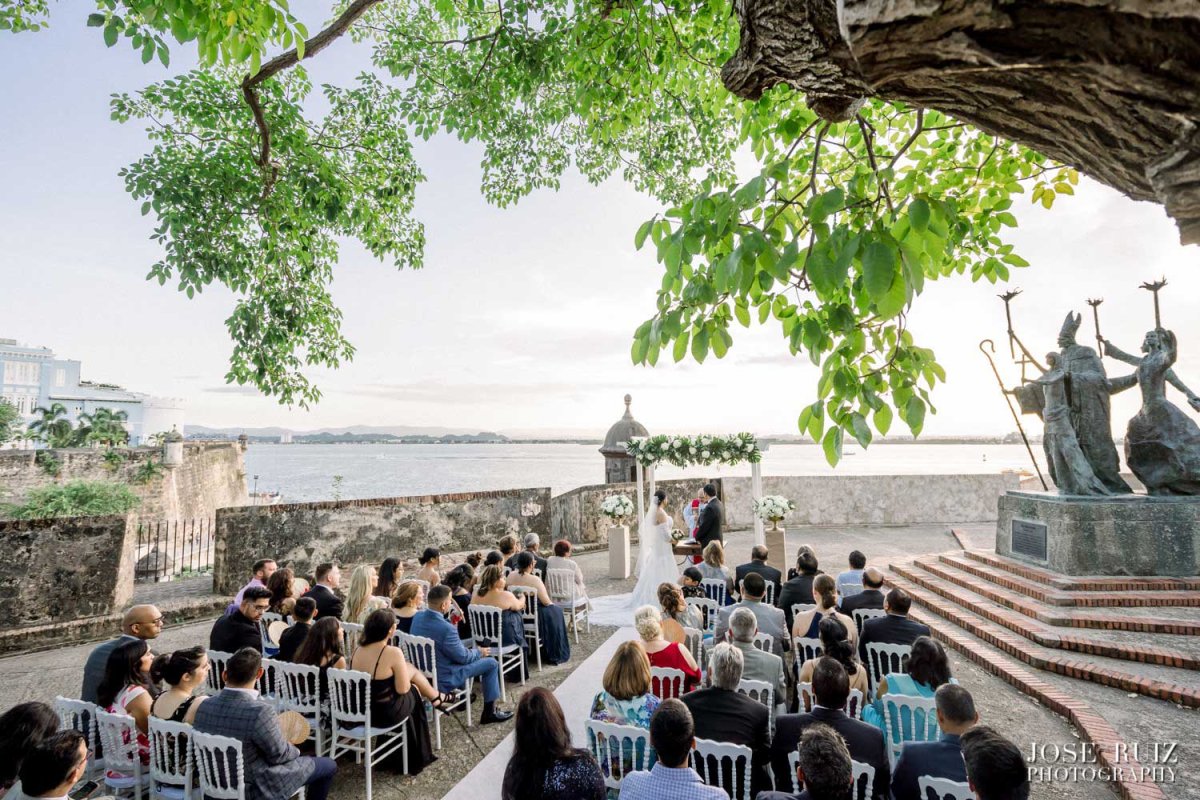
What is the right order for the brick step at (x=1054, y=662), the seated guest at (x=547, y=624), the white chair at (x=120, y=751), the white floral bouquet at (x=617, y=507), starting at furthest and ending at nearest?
the white floral bouquet at (x=617, y=507) → the seated guest at (x=547, y=624) → the brick step at (x=1054, y=662) → the white chair at (x=120, y=751)

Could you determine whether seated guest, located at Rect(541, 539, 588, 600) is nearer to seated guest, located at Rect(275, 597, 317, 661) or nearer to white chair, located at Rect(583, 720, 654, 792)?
seated guest, located at Rect(275, 597, 317, 661)

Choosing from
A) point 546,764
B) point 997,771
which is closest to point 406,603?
point 546,764

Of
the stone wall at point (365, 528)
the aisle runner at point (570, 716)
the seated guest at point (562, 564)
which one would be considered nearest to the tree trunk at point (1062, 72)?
the aisle runner at point (570, 716)

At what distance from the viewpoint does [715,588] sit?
6.52m

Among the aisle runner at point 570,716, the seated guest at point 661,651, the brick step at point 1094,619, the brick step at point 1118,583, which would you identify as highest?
the seated guest at point 661,651

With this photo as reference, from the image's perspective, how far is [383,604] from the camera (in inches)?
209

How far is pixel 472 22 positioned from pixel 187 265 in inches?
184

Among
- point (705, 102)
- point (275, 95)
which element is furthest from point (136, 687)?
point (705, 102)

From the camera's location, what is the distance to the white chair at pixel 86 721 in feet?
10.9

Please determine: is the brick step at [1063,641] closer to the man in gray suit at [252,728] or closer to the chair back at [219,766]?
the man in gray suit at [252,728]

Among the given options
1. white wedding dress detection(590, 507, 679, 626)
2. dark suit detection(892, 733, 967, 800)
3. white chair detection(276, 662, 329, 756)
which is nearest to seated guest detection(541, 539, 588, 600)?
white wedding dress detection(590, 507, 679, 626)

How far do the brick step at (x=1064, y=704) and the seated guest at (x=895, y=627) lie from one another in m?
1.31

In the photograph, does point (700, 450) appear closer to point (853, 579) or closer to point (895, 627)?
point (853, 579)

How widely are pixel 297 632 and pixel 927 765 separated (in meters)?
4.55
